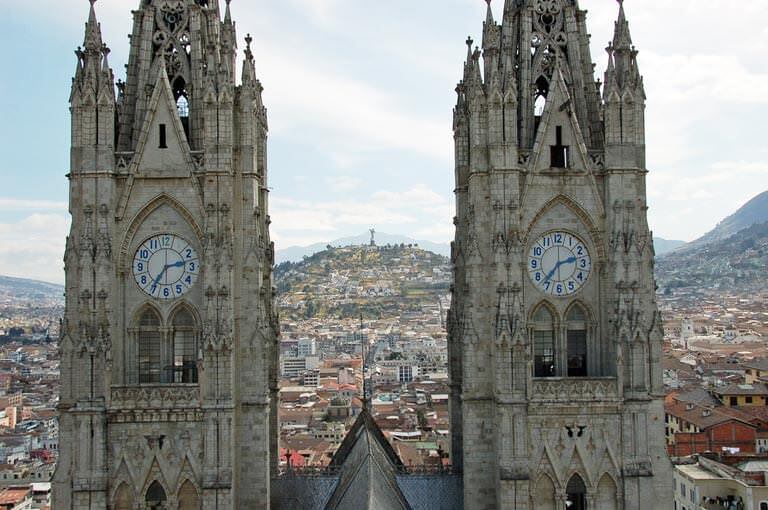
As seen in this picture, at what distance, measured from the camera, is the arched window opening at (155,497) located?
36562 mm

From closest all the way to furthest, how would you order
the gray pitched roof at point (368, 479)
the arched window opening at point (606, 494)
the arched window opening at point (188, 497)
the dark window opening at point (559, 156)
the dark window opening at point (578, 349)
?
the gray pitched roof at point (368, 479), the arched window opening at point (188, 497), the arched window opening at point (606, 494), the dark window opening at point (578, 349), the dark window opening at point (559, 156)

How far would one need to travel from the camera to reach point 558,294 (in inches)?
1483

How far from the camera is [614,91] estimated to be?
3778 cm

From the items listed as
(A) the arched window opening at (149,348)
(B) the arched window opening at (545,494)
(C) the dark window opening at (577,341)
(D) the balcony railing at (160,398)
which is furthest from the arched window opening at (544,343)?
(A) the arched window opening at (149,348)

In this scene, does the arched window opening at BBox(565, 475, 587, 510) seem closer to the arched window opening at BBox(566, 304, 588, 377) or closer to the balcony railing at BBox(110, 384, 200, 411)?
the arched window opening at BBox(566, 304, 588, 377)

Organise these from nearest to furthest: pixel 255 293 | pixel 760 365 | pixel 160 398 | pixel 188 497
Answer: pixel 160 398 < pixel 188 497 < pixel 255 293 < pixel 760 365

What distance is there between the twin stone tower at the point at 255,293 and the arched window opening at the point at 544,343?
0.07 metres

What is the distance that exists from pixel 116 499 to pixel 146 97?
51.2 feet

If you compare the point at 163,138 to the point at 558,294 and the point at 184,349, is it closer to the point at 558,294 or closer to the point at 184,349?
the point at 184,349

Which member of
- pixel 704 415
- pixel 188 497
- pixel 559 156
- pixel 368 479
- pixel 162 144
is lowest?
pixel 704 415

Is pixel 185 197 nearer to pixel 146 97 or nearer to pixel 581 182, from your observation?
pixel 146 97

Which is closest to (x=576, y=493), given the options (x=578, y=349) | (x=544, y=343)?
(x=578, y=349)

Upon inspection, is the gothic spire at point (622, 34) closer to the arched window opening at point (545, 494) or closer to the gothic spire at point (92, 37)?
the arched window opening at point (545, 494)

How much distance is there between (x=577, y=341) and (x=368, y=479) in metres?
9.79
